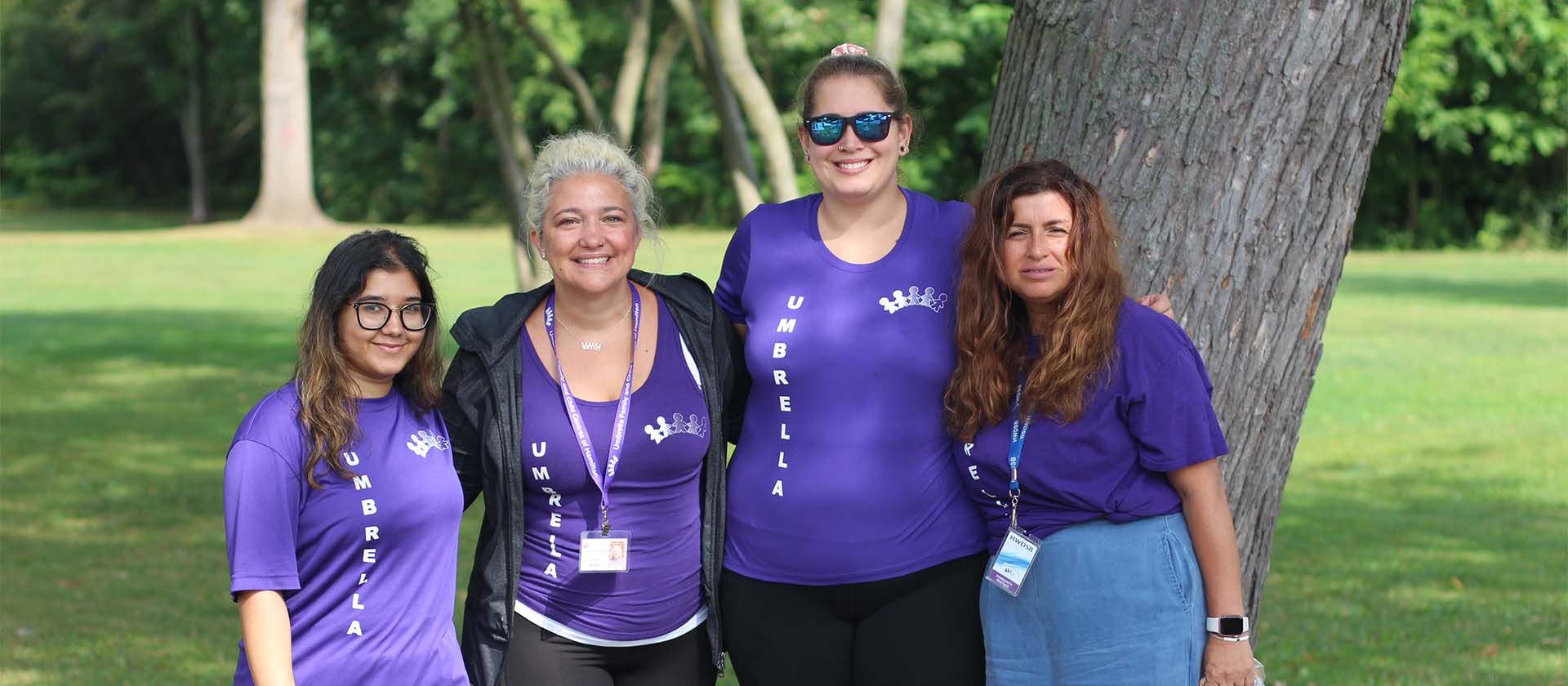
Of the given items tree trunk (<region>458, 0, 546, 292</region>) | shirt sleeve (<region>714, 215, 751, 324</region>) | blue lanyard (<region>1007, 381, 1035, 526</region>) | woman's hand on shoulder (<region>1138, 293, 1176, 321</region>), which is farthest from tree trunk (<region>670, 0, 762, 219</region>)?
blue lanyard (<region>1007, 381, 1035, 526</region>)

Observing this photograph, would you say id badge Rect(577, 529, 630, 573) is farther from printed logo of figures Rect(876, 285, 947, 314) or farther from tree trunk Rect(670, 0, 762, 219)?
tree trunk Rect(670, 0, 762, 219)

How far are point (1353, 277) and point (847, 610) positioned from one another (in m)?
25.4

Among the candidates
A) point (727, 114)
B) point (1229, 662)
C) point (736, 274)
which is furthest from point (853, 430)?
point (727, 114)

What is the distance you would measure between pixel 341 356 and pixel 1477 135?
37943 millimetres

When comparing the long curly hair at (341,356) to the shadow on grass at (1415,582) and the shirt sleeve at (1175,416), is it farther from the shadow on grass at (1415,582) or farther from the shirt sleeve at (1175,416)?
the shadow on grass at (1415,582)

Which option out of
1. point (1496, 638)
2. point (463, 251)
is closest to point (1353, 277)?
point (463, 251)

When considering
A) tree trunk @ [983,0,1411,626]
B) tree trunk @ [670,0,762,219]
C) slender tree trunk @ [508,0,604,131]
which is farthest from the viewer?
slender tree trunk @ [508,0,604,131]

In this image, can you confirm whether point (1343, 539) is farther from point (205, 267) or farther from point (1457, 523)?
point (205, 267)

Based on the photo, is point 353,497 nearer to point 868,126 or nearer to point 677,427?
point 677,427

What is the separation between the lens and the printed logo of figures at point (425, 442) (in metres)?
2.96

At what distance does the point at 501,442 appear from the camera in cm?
318

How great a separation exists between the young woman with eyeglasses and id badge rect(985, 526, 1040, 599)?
3.59 feet

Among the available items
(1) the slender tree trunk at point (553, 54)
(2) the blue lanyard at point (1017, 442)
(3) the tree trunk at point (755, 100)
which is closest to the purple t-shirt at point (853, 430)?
(2) the blue lanyard at point (1017, 442)

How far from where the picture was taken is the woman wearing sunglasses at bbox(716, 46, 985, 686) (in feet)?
10.4
